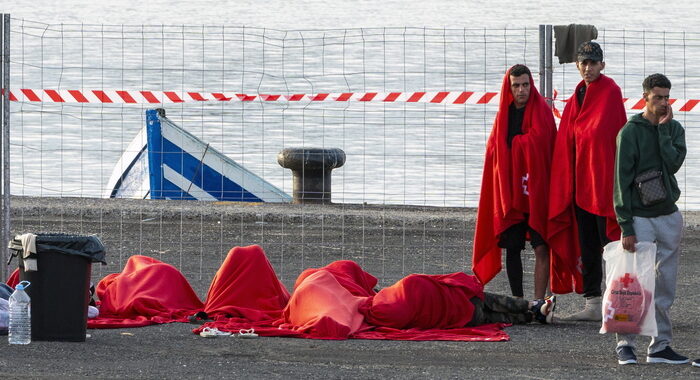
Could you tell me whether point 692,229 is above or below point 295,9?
below

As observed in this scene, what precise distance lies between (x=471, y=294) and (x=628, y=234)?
5.21ft

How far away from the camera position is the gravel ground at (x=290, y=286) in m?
8.24

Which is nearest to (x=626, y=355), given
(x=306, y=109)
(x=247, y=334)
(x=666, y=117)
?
(x=666, y=117)

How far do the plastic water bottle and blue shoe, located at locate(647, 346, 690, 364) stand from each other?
11.8ft

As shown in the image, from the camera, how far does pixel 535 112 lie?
396 inches

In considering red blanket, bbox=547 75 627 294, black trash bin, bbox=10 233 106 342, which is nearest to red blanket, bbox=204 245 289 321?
black trash bin, bbox=10 233 106 342

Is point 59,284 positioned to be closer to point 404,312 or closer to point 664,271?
point 404,312

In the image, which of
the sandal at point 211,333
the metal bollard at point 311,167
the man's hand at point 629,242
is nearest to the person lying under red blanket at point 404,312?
the sandal at point 211,333

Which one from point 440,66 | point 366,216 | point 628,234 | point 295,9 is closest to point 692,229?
point 366,216

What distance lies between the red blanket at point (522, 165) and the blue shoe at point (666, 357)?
5.51 feet

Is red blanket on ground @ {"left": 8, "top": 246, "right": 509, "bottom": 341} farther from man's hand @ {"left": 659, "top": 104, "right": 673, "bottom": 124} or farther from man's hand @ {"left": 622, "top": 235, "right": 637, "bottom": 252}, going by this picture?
man's hand @ {"left": 659, "top": 104, "right": 673, "bottom": 124}

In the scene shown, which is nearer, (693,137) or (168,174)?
(168,174)

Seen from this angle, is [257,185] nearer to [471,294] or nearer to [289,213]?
[289,213]

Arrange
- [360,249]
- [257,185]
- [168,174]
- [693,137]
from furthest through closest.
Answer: [693,137] → [257,185] → [168,174] → [360,249]
